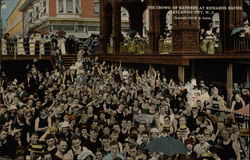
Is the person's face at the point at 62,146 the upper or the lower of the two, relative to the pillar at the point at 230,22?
lower

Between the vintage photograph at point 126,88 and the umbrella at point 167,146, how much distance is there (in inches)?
0.6

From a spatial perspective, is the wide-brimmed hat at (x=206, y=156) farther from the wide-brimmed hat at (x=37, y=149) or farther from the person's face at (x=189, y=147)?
the wide-brimmed hat at (x=37, y=149)

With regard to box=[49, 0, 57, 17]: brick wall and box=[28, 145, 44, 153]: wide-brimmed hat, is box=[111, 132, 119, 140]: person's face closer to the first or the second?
box=[28, 145, 44, 153]: wide-brimmed hat

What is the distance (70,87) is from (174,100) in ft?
7.62

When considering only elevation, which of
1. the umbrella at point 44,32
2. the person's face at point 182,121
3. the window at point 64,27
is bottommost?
the person's face at point 182,121

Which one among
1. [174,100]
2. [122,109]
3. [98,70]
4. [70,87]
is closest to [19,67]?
[70,87]

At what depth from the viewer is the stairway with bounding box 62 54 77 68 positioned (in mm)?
9063

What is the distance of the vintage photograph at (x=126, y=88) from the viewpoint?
597 centimetres

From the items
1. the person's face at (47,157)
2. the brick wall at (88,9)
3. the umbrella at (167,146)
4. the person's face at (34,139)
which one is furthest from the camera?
the brick wall at (88,9)

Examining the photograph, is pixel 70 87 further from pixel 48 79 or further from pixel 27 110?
pixel 27 110

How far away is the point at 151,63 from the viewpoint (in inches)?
352

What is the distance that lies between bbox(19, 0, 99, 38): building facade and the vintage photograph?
0.08ft

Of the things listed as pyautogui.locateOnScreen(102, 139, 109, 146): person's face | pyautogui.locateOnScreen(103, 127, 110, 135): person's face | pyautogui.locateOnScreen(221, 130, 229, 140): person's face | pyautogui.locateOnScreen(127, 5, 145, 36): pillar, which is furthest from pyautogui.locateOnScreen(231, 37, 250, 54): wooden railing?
pyautogui.locateOnScreen(127, 5, 145, 36): pillar

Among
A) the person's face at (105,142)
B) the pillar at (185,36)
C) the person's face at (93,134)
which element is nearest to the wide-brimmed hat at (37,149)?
the person's face at (93,134)
